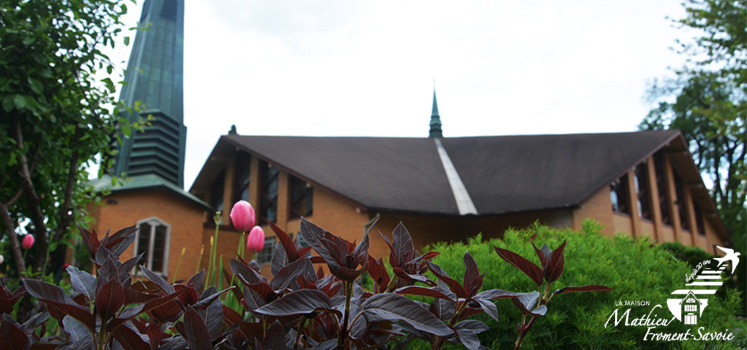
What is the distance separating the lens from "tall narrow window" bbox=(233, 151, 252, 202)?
17.9m

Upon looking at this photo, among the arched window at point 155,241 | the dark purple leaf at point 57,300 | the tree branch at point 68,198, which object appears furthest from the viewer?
the arched window at point 155,241

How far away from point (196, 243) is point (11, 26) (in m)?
12.4

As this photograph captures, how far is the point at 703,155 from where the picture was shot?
106 feet

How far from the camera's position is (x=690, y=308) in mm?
2135

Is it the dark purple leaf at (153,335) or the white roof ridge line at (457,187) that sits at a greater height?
the white roof ridge line at (457,187)

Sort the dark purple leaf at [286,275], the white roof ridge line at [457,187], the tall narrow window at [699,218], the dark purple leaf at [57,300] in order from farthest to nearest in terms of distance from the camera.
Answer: the tall narrow window at [699,218] → the white roof ridge line at [457,187] → the dark purple leaf at [286,275] → the dark purple leaf at [57,300]

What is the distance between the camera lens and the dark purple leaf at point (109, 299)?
948mm

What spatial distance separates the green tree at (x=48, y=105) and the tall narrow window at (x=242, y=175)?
12.9 meters

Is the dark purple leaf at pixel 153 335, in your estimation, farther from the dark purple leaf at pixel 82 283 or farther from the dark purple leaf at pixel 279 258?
the dark purple leaf at pixel 279 258

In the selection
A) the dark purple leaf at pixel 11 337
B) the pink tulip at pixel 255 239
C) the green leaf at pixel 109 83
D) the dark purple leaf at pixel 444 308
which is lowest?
the dark purple leaf at pixel 11 337

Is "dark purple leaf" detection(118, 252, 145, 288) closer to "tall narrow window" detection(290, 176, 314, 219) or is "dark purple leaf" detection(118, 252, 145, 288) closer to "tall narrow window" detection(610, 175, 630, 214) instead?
"tall narrow window" detection(290, 176, 314, 219)

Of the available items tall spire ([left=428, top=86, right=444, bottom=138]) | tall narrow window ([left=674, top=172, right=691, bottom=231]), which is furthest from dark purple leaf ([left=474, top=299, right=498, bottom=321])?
tall spire ([left=428, top=86, right=444, bottom=138])

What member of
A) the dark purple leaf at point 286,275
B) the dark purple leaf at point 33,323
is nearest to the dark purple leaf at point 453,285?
the dark purple leaf at point 286,275

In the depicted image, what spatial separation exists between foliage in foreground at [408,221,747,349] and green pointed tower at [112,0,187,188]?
15.6 metres
